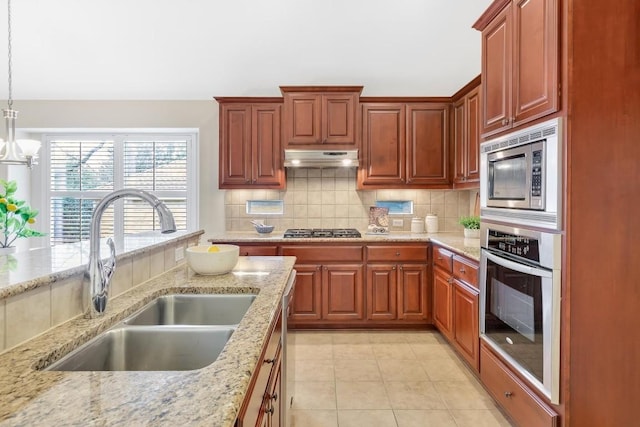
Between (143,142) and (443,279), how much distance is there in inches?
146

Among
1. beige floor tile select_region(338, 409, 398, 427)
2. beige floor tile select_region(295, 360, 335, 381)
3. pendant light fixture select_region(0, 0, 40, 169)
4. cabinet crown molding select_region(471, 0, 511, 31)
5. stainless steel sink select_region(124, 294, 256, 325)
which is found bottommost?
beige floor tile select_region(338, 409, 398, 427)

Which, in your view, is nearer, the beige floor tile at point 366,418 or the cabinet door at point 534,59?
the cabinet door at point 534,59

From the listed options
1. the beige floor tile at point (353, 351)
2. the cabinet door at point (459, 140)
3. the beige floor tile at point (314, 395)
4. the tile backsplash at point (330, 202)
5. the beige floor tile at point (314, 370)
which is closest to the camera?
the beige floor tile at point (314, 395)

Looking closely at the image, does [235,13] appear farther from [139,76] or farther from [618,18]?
[618,18]

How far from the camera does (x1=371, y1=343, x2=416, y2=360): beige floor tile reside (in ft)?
9.27

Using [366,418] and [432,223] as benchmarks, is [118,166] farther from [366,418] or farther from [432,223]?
[366,418]

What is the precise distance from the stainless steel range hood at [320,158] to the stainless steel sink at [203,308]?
2.25m

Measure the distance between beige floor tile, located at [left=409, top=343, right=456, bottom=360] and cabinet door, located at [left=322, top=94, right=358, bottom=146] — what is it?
201cm

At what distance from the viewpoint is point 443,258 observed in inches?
118

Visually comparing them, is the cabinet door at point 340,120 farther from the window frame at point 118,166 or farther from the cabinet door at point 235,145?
the window frame at point 118,166

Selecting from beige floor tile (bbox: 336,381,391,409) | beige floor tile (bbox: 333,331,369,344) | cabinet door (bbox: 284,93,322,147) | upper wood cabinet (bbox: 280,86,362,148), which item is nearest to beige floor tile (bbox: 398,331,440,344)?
beige floor tile (bbox: 333,331,369,344)

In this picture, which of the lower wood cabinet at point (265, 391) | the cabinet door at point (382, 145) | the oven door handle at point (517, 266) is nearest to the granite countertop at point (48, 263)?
the lower wood cabinet at point (265, 391)

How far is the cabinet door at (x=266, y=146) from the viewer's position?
11.6 feet

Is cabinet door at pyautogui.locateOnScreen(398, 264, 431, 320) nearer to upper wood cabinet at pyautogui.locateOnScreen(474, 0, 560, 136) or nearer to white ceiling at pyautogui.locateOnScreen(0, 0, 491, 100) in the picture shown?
upper wood cabinet at pyautogui.locateOnScreen(474, 0, 560, 136)
